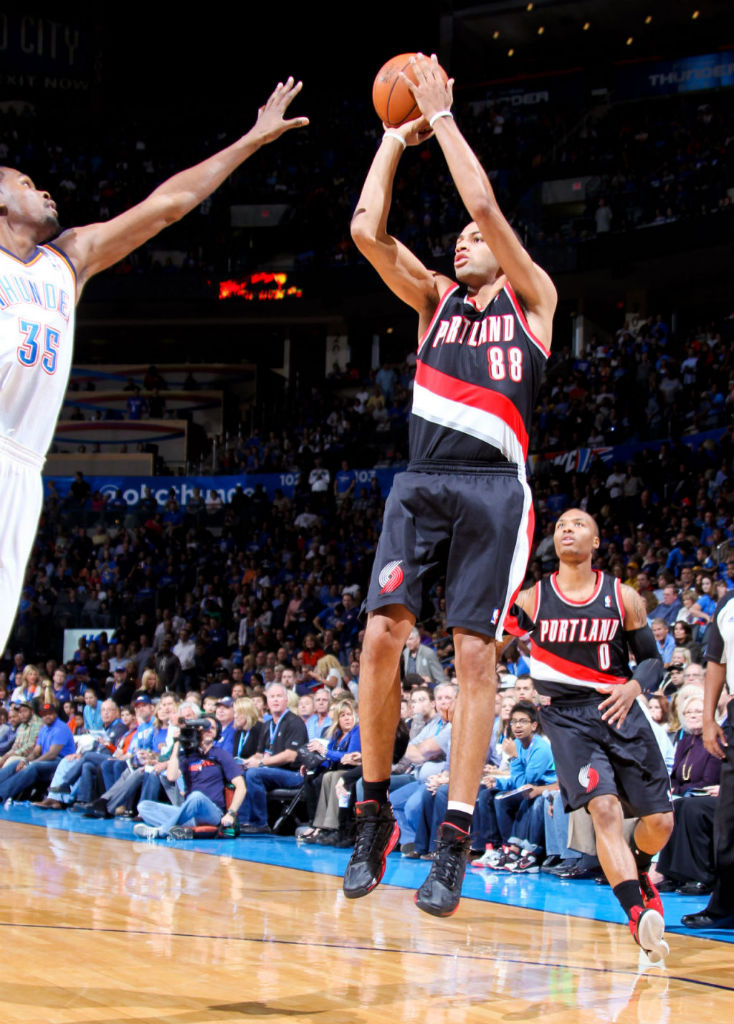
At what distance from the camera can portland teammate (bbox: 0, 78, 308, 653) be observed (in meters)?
3.90

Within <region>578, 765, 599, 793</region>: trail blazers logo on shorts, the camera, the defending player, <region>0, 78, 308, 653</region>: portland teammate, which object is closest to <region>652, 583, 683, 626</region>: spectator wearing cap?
the camera

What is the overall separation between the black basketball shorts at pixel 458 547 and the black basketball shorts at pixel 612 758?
1.92 meters

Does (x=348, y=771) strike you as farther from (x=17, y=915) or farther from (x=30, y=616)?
(x=30, y=616)

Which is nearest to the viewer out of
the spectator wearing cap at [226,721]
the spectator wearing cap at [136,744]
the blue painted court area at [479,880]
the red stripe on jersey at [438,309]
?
the red stripe on jersey at [438,309]

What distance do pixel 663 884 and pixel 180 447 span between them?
22.9 meters

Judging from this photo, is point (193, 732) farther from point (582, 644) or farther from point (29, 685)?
point (29, 685)

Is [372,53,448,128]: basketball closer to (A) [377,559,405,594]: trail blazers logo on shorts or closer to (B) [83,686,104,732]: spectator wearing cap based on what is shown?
(A) [377,559,405,594]: trail blazers logo on shorts

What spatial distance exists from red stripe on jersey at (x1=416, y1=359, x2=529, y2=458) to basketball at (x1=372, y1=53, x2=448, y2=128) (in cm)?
110

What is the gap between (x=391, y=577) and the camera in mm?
4309

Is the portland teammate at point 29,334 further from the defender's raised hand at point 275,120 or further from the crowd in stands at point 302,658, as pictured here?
the crowd in stands at point 302,658

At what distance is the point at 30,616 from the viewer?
2148cm

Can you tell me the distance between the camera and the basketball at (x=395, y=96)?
470 cm

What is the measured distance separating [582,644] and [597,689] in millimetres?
251

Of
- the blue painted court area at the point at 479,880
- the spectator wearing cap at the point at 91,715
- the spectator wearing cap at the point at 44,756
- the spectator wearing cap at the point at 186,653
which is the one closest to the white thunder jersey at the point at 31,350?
the blue painted court area at the point at 479,880
